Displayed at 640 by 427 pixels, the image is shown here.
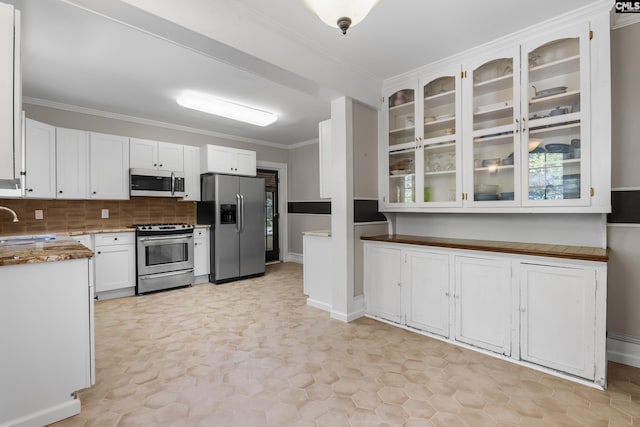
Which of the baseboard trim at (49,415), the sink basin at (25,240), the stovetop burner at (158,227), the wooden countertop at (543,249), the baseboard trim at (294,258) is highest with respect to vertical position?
the stovetop burner at (158,227)

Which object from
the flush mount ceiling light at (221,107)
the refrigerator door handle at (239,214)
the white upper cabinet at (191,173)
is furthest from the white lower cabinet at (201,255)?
the flush mount ceiling light at (221,107)

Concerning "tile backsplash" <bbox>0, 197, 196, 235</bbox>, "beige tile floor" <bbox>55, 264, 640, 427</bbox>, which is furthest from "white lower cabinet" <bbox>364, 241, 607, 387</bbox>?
"tile backsplash" <bbox>0, 197, 196, 235</bbox>

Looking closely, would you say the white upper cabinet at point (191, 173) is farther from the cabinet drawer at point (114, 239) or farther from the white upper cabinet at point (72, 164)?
the white upper cabinet at point (72, 164)

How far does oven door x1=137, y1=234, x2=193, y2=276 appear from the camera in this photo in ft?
13.9

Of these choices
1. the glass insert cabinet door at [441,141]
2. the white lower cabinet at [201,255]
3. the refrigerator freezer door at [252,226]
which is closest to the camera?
the glass insert cabinet door at [441,141]

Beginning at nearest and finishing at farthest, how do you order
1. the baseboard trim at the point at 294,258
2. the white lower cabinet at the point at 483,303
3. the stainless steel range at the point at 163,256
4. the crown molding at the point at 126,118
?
the white lower cabinet at the point at 483,303, the crown molding at the point at 126,118, the stainless steel range at the point at 163,256, the baseboard trim at the point at 294,258

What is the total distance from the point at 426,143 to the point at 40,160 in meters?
4.40

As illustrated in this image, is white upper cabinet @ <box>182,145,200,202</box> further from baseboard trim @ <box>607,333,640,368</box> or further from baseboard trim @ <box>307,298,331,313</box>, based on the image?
baseboard trim @ <box>607,333,640,368</box>

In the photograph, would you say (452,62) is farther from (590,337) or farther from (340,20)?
(590,337)

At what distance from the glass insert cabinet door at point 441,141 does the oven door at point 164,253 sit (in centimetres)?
348

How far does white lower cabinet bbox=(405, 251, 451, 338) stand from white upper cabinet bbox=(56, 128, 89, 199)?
13.6ft

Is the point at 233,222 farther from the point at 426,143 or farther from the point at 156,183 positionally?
the point at 426,143

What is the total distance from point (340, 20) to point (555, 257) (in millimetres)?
2082

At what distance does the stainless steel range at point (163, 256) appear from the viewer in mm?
4246
